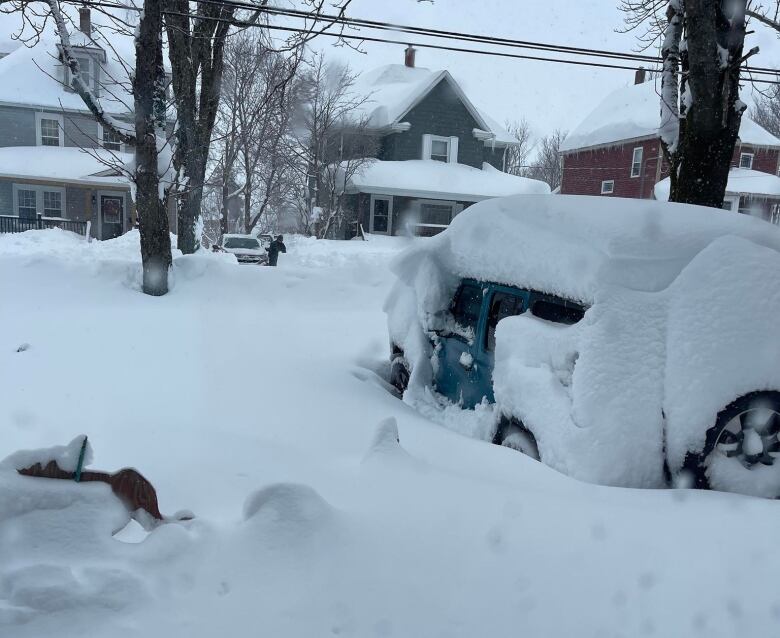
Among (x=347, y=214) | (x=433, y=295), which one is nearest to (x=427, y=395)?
(x=433, y=295)

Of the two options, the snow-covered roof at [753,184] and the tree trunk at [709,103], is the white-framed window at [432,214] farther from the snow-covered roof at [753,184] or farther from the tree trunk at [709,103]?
the tree trunk at [709,103]

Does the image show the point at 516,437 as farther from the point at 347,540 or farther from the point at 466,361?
the point at 347,540

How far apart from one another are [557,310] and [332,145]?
27419mm

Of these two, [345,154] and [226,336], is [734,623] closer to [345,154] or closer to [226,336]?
[226,336]

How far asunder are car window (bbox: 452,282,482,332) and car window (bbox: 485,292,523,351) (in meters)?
0.27

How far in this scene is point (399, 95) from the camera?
3153 cm

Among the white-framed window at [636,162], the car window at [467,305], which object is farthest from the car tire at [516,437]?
the white-framed window at [636,162]

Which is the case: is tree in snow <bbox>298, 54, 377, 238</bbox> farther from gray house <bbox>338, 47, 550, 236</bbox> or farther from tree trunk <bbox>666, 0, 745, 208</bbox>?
tree trunk <bbox>666, 0, 745, 208</bbox>

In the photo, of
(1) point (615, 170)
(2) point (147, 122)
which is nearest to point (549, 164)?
(1) point (615, 170)

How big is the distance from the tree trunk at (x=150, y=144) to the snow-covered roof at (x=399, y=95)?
66.3ft

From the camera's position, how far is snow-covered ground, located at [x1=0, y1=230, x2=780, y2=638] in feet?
8.32

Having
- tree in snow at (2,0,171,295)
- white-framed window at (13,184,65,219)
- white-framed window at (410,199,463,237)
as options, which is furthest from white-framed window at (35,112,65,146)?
tree in snow at (2,0,171,295)

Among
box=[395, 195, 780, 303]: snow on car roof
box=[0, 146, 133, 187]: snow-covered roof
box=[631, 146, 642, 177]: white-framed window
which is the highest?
box=[631, 146, 642, 177]: white-framed window

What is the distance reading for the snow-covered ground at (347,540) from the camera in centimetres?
254
